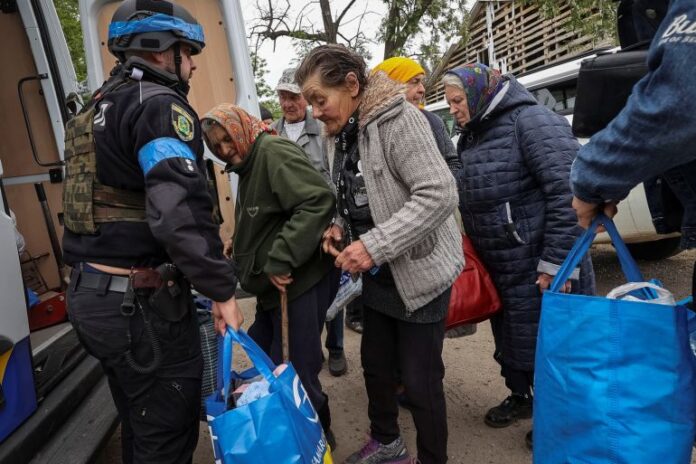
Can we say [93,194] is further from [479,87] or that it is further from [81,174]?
[479,87]

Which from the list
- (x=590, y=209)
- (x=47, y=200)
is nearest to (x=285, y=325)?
(x=590, y=209)

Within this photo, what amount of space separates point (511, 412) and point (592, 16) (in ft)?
35.6

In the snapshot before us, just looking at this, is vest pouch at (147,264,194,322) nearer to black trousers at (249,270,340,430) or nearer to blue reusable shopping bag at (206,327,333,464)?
blue reusable shopping bag at (206,327,333,464)

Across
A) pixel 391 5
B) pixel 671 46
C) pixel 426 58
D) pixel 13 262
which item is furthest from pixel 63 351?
pixel 426 58

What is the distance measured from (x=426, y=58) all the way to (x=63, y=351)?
9.68 m

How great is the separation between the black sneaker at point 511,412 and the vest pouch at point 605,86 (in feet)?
5.81

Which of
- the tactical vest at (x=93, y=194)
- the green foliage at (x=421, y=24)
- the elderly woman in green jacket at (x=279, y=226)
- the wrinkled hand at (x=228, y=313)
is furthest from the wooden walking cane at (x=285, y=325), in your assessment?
the green foliage at (x=421, y=24)

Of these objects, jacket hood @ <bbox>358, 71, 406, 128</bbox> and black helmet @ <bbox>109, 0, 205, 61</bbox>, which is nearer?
black helmet @ <bbox>109, 0, 205, 61</bbox>

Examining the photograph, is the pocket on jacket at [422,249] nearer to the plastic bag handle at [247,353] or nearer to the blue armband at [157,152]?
the plastic bag handle at [247,353]

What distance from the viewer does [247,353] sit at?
5.04 ft

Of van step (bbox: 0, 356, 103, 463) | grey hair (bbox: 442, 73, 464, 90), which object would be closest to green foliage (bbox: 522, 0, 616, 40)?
grey hair (bbox: 442, 73, 464, 90)

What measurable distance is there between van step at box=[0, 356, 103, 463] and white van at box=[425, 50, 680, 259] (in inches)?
127

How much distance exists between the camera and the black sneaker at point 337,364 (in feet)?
11.1

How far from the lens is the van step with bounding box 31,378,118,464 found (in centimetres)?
189
